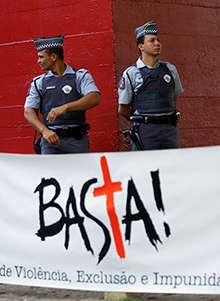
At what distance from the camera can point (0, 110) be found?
4996 millimetres

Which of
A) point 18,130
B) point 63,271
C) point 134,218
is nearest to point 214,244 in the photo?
point 134,218

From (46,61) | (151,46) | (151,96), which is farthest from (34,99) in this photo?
(151,46)

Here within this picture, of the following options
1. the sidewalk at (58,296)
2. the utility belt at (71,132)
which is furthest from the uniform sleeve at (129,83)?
the sidewalk at (58,296)

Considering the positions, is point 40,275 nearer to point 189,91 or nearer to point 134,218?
point 134,218

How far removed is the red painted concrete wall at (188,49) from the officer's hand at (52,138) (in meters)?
1.22

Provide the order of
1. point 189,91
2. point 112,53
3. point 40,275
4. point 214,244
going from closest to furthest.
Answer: point 214,244 < point 40,275 < point 112,53 < point 189,91

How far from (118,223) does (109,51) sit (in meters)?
2.30

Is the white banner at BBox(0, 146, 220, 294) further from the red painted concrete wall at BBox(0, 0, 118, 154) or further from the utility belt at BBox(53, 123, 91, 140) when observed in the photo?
the red painted concrete wall at BBox(0, 0, 118, 154)

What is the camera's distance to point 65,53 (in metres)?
4.75

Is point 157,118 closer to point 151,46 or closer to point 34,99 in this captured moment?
point 151,46

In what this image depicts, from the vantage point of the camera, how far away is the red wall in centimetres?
461

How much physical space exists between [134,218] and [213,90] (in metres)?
2.65

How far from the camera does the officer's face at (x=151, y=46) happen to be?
381 cm

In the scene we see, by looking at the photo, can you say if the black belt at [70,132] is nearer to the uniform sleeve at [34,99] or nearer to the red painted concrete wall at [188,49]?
the uniform sleeve at [34,99]
